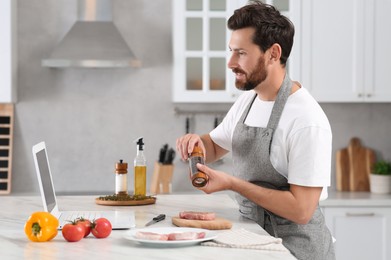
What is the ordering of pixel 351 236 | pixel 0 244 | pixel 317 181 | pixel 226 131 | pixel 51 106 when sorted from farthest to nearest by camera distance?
pixel 51 106 < pixel 351 236 < pixel 226 131 < pixel 317 181 < pixel 0 244

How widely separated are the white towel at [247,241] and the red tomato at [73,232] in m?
0.40

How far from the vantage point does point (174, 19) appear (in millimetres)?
4977

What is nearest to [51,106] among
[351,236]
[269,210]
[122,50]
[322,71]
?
[122,50]

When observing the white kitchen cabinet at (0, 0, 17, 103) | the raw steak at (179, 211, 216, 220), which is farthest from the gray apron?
the white kitchen cabinet at (0, 0, 17, 103)

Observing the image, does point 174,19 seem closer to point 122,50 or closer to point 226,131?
point 122,50

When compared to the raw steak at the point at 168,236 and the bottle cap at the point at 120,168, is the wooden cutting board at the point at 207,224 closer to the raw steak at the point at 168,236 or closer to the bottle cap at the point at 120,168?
the raw steak at the point at 168,236

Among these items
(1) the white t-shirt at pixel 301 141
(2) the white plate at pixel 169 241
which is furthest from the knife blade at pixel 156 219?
(1) the white t-shirt at pixel 301 141

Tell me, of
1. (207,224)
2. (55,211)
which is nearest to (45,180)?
(55,211)

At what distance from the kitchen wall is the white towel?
2.92 metres

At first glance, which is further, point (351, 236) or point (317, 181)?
point (351, 236)

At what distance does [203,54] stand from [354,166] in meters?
1.40

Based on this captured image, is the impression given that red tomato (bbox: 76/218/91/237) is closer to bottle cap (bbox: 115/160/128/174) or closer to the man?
the man

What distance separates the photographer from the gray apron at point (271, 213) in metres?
2.91

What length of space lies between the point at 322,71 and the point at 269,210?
240 centimetres
